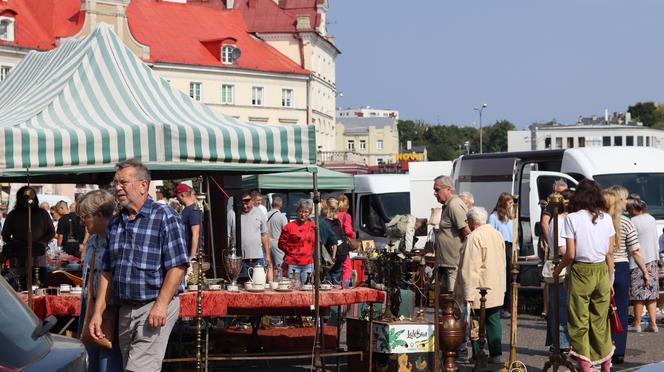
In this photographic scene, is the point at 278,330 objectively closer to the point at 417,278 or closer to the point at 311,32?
the point at 417,278

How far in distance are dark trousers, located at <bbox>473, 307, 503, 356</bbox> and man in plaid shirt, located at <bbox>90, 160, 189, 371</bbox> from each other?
5.11m

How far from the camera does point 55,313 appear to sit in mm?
11133

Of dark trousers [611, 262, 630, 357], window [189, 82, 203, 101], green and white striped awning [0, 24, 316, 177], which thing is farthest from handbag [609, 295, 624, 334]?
window [189, 82, 203, 101]

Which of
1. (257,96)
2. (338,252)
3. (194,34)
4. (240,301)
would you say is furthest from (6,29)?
(240,301)

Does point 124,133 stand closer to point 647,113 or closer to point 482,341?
point 482,341

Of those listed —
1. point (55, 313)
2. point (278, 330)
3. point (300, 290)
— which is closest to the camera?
point (55, 313)

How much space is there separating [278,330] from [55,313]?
3.96 metres

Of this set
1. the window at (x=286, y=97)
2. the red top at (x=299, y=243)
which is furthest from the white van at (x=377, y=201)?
the window at (x=286, y=97)

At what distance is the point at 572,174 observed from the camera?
2323cm

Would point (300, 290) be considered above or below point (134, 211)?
below

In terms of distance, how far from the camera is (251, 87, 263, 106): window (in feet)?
285

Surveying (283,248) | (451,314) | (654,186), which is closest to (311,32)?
(654,186)

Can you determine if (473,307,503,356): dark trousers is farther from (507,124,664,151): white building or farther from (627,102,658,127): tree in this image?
(627,102,658,127): tree

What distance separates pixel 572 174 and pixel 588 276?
1216 cm
